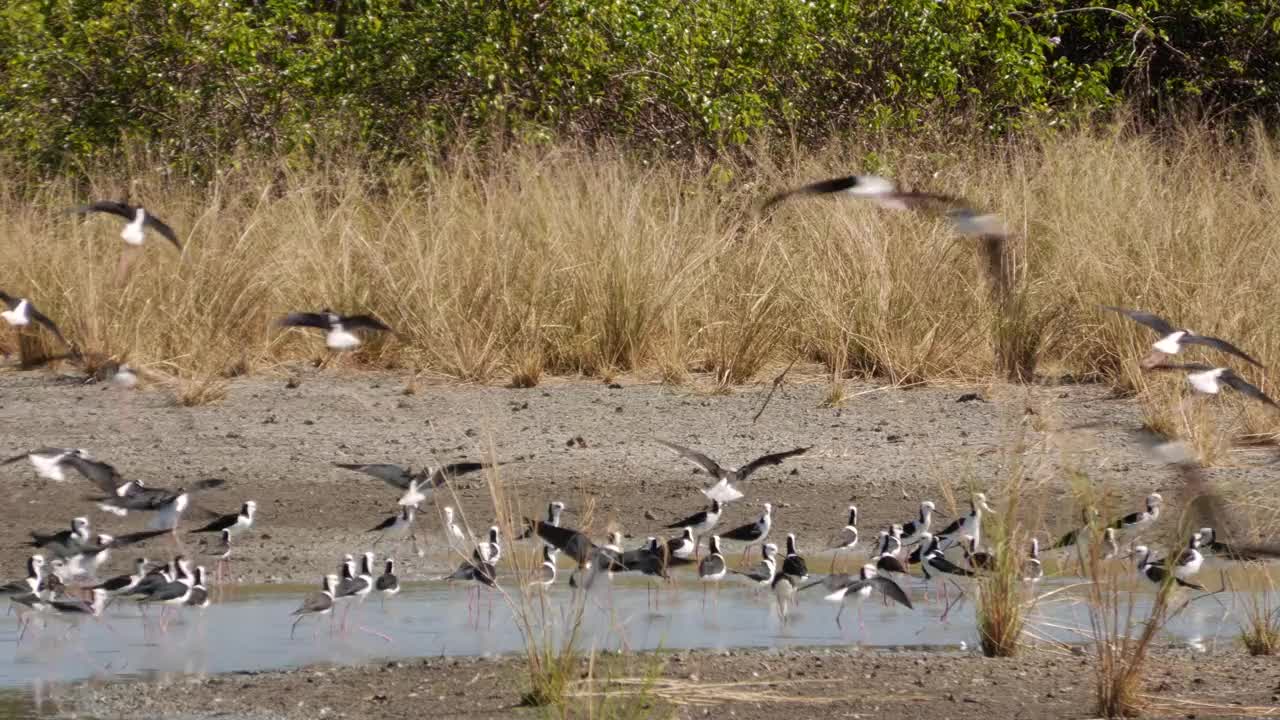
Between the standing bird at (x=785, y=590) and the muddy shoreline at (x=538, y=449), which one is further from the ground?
the standing bird at (x=785, y=590)

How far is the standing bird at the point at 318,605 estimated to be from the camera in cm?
620

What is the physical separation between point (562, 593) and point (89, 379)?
16.1 feet

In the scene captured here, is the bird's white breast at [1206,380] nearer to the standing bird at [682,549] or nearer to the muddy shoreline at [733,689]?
the muddy shoreline at [733,689]

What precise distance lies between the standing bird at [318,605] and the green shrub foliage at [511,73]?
787 cm

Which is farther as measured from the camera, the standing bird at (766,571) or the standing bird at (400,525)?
the standing bird at (400,525)

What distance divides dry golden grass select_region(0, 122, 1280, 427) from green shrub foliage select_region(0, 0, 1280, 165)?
241cm

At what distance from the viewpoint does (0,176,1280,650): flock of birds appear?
20.3 ft

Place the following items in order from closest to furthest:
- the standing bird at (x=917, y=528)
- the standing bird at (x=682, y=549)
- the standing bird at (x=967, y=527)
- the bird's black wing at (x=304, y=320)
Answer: the bird's black wing at (x=304, y=320)
the standing bird at (x=967, y=527)
the standing bird at (x=682, y=549)
the standing bird at (x=917, y=528)

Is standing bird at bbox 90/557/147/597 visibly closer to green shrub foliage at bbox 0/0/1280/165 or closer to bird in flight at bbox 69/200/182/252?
bird in flight at bbox 69/200/182/252

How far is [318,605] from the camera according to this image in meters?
6.21

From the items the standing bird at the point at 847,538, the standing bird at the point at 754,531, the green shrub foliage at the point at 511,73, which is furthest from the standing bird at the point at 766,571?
the green shrub foliage at the point at 511,73

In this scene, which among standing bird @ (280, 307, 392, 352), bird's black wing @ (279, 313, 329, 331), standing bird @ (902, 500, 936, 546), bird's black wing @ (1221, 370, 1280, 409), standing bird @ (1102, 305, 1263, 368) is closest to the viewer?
bird's black wing @ (1221, 370, 1280, 409)

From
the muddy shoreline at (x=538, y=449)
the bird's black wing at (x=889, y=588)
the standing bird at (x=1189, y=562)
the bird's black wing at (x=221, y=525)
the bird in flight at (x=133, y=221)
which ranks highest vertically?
the bird in flight at (x=133, y=221)

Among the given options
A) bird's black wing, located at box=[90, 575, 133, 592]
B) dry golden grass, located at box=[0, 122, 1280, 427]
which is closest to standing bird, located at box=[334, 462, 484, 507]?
bird's black wing, located at box=[90, 575, 133, 592]
